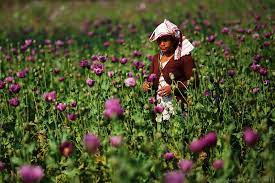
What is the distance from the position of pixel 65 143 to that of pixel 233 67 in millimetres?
2594

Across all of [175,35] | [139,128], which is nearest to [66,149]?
[139,128]

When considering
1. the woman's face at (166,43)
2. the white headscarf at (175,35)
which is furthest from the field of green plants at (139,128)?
the woman's face at (166,43)

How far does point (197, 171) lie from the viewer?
9.28ft

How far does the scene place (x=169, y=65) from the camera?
3.73m

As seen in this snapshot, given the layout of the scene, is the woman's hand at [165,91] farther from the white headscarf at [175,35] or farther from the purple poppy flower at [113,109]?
the purple poppy flower at [113,109]

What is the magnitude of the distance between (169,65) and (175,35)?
27 centimetres

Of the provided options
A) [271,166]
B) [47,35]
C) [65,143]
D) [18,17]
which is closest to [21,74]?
[65,143]

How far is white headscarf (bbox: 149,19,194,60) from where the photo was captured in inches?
142

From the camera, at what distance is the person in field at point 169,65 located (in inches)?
142

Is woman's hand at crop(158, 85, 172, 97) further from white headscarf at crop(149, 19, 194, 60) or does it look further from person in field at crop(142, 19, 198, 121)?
white headscarf at crop(149, 19, 194, 60)

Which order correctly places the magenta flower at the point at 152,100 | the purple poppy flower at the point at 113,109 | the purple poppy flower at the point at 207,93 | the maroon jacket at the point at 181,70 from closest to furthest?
the purple poppy flower at the point at 113,109
the magenta flower at the point at 152,100
the purple poppy flower at the point at 207,93
the maroon jacket at the point at 181,70

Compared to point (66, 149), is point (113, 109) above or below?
above

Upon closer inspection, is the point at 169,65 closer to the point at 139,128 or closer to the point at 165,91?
the point at 165,91

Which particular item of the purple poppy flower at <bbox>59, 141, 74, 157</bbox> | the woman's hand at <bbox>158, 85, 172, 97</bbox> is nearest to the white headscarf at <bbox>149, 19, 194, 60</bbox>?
the woman's hand at <bbox>158, 85, 172, 97</bbox>
